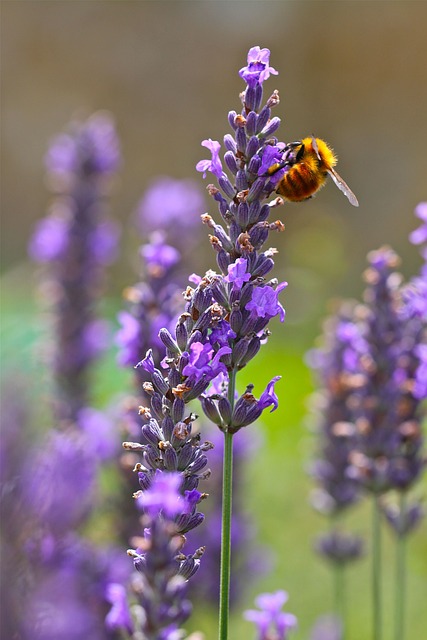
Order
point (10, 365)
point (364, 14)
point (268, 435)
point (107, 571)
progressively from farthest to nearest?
point (364, 14) < point (268, 435) < point (107, 571) < point (10, 365)

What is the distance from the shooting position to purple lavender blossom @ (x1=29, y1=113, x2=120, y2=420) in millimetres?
3979

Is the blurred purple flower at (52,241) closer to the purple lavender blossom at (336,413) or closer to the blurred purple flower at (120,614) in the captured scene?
the purple lavender blossom at (336,413)

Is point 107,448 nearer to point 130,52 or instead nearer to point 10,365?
point 10,365

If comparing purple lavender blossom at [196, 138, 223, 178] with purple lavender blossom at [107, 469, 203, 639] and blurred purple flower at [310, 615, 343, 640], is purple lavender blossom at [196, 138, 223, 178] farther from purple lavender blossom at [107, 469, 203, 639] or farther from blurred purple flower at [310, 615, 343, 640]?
blurred purple flower at [310, 615, 343, 640]

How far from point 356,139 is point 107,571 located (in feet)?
38.0

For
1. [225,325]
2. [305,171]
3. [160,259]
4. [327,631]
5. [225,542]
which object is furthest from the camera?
[327,631]

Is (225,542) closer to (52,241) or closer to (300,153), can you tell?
(300,153)

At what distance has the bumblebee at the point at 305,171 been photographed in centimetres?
208

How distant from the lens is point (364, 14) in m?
13.0

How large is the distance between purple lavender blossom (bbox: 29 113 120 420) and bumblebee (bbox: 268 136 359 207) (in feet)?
6.43

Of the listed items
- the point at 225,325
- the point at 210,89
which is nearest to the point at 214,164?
the point at 225,325

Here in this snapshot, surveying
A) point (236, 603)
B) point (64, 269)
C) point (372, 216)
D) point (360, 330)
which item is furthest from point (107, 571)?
point (372, 216)

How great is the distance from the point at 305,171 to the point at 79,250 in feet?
6.90

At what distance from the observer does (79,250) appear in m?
4.05
